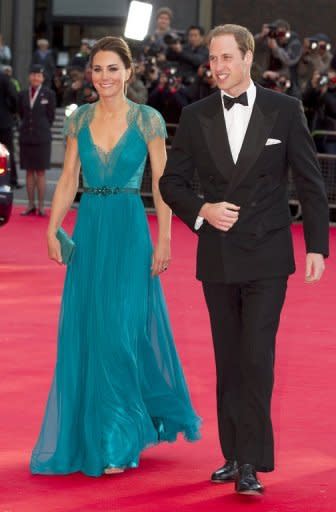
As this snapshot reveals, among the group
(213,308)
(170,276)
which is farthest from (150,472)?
(170,276)

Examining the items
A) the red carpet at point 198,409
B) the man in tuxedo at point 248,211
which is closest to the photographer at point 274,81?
the red carpet at point 198,409

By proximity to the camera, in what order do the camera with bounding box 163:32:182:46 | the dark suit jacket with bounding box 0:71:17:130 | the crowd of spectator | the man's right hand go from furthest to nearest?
the dark suit jacket with bounding box 0:71:17:130 < the camera with bounding box 163:32:182:46 < the crowd of spectator < the man's right hand

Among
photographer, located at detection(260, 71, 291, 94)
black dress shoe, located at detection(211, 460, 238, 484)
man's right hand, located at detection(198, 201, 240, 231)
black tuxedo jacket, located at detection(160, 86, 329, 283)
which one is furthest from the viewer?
photographer, located at detection(260, 71, 291, 94)

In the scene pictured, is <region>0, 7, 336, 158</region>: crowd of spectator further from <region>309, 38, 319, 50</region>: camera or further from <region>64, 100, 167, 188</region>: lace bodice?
<region>64, 100, 167, 188</region>: lace bodice

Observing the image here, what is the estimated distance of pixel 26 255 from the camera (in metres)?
14.3

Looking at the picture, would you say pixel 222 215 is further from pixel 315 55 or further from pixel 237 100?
pixel 315 55

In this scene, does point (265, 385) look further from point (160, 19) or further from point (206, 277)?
point (160, 19)

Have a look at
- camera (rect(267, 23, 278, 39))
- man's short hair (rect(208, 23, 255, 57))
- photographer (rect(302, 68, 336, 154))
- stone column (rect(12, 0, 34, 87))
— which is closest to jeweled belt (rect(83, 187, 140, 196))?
man's short hair (rect(208, 23, 255, 57))

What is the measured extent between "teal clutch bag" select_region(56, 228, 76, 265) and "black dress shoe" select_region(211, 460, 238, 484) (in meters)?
1.16

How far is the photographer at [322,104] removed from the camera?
17.2 m

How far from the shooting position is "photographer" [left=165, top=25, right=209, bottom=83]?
18.8 m

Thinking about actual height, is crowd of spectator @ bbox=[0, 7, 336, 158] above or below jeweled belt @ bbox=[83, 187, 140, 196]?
below

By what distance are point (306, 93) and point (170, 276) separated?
17.1 feet

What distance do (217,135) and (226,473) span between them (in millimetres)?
1355
